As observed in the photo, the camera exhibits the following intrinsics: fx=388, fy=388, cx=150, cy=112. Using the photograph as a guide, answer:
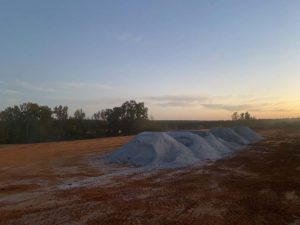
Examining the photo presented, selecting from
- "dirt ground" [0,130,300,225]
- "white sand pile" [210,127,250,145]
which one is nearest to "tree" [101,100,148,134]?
"white sand pile" [210,127,250,145]

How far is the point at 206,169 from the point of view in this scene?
18000 mm

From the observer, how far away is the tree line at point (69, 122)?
162 feet

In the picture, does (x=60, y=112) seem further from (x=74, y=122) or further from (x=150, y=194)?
(x=150, y=194)

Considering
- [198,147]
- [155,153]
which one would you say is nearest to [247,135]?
[198,147]

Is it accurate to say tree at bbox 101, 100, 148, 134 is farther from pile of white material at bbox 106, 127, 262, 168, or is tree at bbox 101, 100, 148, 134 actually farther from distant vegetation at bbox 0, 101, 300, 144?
pile of white material at bbox 106, 127, 262, 168

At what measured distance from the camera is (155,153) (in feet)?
67.8

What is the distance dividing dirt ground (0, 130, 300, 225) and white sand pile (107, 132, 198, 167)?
4.26 feet

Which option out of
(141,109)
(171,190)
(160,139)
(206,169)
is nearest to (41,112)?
(141,109)

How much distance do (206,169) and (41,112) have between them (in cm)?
4416

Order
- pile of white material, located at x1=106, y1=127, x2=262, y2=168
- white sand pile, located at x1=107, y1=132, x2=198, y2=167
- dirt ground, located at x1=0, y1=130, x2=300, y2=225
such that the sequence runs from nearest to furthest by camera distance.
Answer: dirt ground, located at x1=0, y1=130, x2=300, y2=225, white sand pile, located at x1=107, y1=132, x2=198, y2=167, pile of white material, located at x1=106, y1=127, x2=262, y2=168

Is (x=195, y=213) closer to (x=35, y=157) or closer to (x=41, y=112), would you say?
(x=35, y=157)

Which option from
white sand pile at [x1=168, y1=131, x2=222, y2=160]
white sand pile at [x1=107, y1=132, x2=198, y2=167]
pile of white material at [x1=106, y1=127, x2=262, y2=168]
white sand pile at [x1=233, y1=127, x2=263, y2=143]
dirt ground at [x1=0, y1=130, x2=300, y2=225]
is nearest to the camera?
dirt ground at [x1=0, y1=130, x2=300, y2=225]

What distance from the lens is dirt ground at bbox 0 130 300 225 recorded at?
9.41m

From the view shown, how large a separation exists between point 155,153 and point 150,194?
8490 mm
